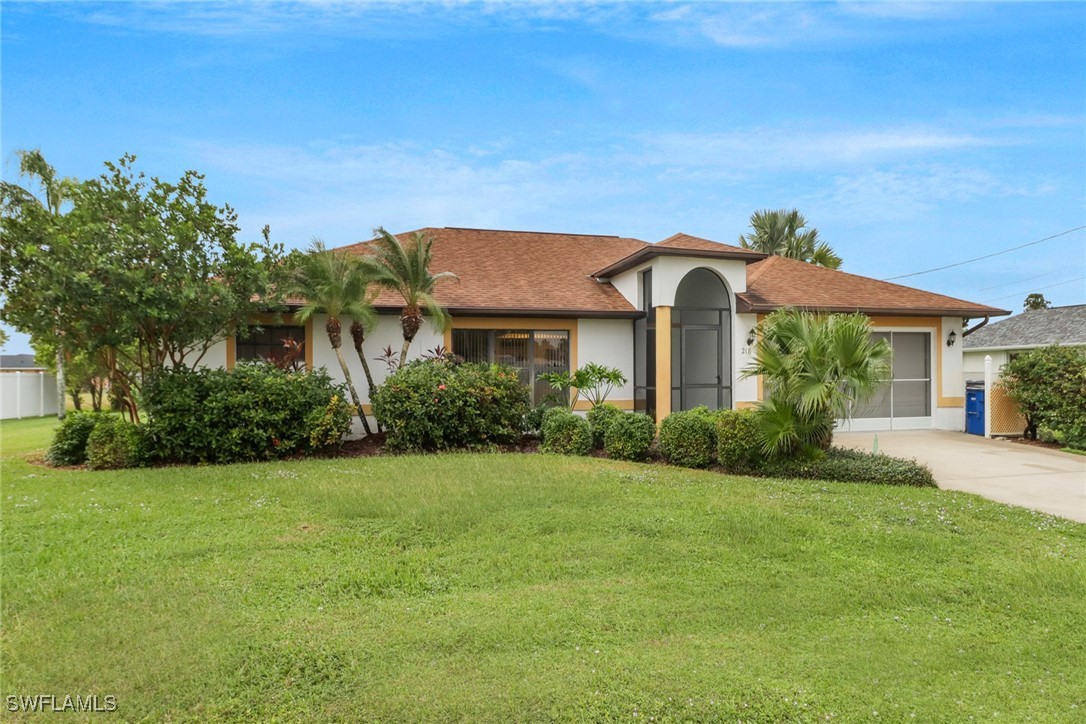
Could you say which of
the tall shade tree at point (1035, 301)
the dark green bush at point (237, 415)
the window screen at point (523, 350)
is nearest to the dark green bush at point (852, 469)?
the window screen at point (523, 350)

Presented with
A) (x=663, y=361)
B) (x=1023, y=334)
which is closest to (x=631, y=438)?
(x=663, y=361)

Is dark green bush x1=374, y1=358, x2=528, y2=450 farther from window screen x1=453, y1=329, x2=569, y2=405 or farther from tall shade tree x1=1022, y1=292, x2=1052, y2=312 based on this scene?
tall shade tree x1=1022, y1=292, x2=1052, y2=312

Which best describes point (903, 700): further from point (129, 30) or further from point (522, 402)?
point (129, 30)

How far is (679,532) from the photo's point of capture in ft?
20.4

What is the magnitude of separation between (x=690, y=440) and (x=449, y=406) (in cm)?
448

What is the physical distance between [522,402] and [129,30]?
894 centimetres

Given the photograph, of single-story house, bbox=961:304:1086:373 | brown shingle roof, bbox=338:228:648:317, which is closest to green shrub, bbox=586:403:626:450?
brown shingle roof, bbox=338:228:648:317

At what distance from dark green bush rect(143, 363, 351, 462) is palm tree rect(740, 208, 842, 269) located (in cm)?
1917

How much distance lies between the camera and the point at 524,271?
16422mm

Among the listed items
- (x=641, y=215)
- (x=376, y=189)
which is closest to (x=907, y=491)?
(x=376, y=189)

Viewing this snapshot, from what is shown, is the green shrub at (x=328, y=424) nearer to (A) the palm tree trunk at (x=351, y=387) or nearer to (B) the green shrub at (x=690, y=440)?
(A) the palm tree trunk at (x=351, y=387)

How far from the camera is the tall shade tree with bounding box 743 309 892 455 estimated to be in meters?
9.20

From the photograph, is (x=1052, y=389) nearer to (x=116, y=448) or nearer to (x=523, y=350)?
(x=523, y=350)

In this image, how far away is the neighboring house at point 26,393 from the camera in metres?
23.3
